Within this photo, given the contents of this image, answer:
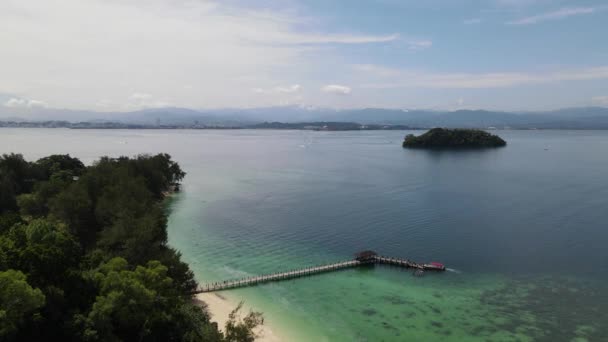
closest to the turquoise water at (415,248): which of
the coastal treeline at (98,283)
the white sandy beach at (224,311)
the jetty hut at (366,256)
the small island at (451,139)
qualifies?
the white sandy beach at (224,311)

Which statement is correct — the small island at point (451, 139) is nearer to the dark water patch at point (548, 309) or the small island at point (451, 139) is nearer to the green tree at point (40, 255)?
the dark water patch at point (548, 309)

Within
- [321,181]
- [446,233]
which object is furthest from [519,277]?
[321,181]

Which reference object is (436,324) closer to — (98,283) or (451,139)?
(98,283)

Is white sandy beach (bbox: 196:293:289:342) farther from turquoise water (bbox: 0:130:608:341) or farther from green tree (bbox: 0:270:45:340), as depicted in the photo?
green tree (bbox: 0:270:45:340)

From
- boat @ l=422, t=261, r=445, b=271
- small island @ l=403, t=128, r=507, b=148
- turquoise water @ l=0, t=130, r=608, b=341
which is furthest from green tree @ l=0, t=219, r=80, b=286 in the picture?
small island @ l=403, t=128, r=507, b=148

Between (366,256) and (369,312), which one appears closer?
(369,312)

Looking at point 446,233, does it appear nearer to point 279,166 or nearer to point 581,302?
point 581,302

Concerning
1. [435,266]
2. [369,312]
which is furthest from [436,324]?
[435,266]

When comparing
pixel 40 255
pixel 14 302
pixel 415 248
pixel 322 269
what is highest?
pixel 40 255
